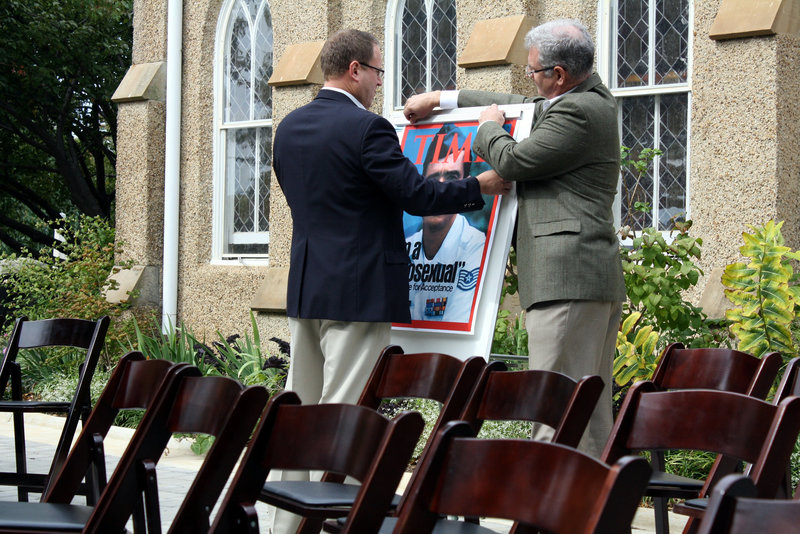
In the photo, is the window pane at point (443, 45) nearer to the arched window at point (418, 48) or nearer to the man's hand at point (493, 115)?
the arched window at point (418, 48)

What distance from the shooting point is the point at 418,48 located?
10.6 m

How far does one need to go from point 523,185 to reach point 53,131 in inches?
636

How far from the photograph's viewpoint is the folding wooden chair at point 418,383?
3637mm

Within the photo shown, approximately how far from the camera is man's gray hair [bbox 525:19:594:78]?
14.3 feet

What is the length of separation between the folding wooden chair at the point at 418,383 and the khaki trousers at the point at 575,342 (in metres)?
0.53

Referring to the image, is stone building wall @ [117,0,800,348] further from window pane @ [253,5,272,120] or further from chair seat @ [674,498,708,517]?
chair seat @ [674,498,708,517]

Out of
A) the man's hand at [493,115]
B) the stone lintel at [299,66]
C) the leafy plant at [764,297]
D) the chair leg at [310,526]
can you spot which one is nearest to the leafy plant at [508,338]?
the leafy plant at [764,297]

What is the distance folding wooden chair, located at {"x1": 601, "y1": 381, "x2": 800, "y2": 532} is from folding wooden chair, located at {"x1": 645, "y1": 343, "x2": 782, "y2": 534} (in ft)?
3.20

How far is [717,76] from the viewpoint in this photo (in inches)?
313

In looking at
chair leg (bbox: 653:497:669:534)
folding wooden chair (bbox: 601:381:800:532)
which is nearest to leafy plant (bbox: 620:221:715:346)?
chair leg (bbox: 653:497:669:534)

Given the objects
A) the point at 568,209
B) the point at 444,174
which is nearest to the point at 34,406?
the point at 444,174

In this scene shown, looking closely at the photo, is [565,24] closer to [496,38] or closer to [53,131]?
[496,38]

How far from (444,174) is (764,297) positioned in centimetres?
228

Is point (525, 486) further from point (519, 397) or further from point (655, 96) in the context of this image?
point (655, 96)
